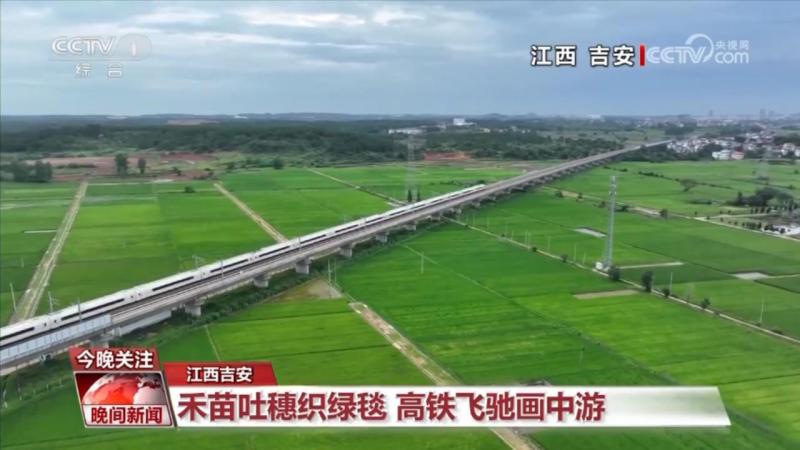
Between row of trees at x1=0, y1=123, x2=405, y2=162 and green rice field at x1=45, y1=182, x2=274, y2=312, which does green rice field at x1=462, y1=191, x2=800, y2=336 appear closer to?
green rice field at x1=45, y1=182, x2=274, y2=312

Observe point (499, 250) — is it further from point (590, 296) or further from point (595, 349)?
point (595, 349)

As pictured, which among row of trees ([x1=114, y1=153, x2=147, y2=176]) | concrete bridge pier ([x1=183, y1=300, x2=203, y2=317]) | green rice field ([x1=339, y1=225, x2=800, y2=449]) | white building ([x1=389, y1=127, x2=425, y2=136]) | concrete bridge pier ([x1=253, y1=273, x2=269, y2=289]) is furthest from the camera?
white building ([x1=389, y1=127, x2=425, y2=136])

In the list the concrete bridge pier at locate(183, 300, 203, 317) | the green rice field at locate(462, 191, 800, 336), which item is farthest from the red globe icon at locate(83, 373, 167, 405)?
the green rice field at locate(462, 191, 800, 336)

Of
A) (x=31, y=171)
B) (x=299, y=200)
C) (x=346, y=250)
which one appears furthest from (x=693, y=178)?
(x=31, y=171)

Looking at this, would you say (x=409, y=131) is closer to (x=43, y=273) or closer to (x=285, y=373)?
(x=43, y=273)

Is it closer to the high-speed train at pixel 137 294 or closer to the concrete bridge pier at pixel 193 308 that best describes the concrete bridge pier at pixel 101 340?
the high-speed train at pixel 137 294

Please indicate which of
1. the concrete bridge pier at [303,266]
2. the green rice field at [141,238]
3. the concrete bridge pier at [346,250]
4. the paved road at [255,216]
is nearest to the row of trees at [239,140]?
the green rice field at [141,238]

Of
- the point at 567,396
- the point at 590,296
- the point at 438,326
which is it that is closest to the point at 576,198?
the point at 590,296
